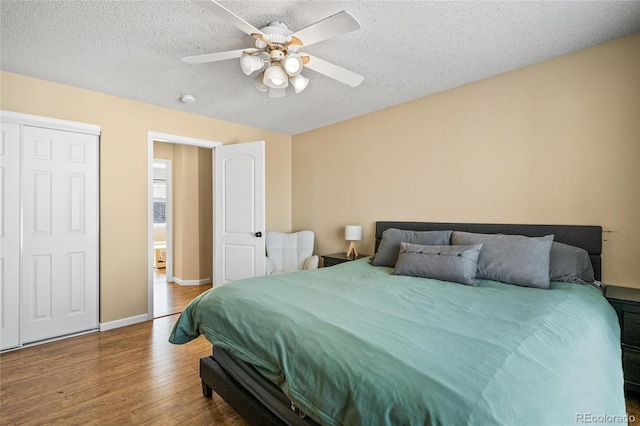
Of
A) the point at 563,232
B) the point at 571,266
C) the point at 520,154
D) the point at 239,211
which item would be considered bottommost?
the point at 571,266

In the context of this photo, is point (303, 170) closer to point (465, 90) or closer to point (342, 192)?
point (342, 192)

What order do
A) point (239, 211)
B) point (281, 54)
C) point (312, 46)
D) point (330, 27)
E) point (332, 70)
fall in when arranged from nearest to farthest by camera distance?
point (330, 27) < point (281, 54) < point (332, 70) < point (312, 46) < point (239, 211)

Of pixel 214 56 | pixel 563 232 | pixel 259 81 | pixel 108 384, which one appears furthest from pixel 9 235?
pixel 563 232

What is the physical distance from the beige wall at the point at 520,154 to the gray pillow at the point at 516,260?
0.47m

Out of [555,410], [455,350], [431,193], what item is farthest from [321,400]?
[431,193]

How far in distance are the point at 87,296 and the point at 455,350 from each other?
3.58 meters

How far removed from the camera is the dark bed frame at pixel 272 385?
1459mm

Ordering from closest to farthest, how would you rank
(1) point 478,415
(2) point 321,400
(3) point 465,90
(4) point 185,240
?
1. (1) point 478,415
2. (2) point 321,400
3. (3) point 465,90
4. (4) point 185,240

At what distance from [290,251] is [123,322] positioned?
211cm

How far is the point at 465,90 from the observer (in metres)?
3.04

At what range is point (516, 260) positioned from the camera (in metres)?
2.22

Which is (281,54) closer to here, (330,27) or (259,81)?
(259,81)

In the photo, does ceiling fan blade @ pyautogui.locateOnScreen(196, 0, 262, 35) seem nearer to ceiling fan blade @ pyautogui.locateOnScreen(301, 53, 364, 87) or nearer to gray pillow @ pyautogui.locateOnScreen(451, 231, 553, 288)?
ceiling fan blade @ pyautogui.locateOnScreen(301, 53, 364, 87)

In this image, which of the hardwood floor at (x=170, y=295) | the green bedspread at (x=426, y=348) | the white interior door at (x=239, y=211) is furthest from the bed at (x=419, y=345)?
the hardwood floor at (x=170, y=295)
